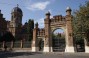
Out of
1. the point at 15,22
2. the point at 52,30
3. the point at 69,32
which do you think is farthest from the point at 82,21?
the point at 15,22

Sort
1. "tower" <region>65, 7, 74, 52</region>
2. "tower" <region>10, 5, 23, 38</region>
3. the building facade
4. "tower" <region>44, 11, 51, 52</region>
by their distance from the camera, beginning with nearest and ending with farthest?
"tower" <region>65, 7, 74, 52</region>, the building facade, "tower" <region>44, 11, 51, 52</region>, "tower" <region>10, 5, 23, 38</region>

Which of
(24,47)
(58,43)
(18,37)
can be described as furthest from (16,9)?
(58,43)

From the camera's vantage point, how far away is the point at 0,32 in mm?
57344

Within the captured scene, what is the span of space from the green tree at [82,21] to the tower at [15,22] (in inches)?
1422

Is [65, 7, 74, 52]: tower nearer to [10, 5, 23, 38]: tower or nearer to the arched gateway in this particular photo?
the arched gateway

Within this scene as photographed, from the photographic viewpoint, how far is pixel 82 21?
26531 millimetres

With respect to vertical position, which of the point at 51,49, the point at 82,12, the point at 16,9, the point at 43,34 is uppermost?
the point at 16,9

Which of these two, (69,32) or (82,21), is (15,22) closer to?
(69,32)

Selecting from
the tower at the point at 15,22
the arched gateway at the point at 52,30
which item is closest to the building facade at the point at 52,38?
the arched gateway at the point at 52,30

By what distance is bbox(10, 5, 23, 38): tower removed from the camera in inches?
Result: 2415

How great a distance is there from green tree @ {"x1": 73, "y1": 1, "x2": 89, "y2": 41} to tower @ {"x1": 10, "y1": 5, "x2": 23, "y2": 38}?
119 feet

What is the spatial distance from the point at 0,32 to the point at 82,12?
123 ft

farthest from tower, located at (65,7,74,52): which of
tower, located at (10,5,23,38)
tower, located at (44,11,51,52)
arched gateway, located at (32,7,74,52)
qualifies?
tower, located at (10,5,23,38)

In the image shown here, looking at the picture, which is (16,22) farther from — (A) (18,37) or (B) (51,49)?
(B) (51,49)
